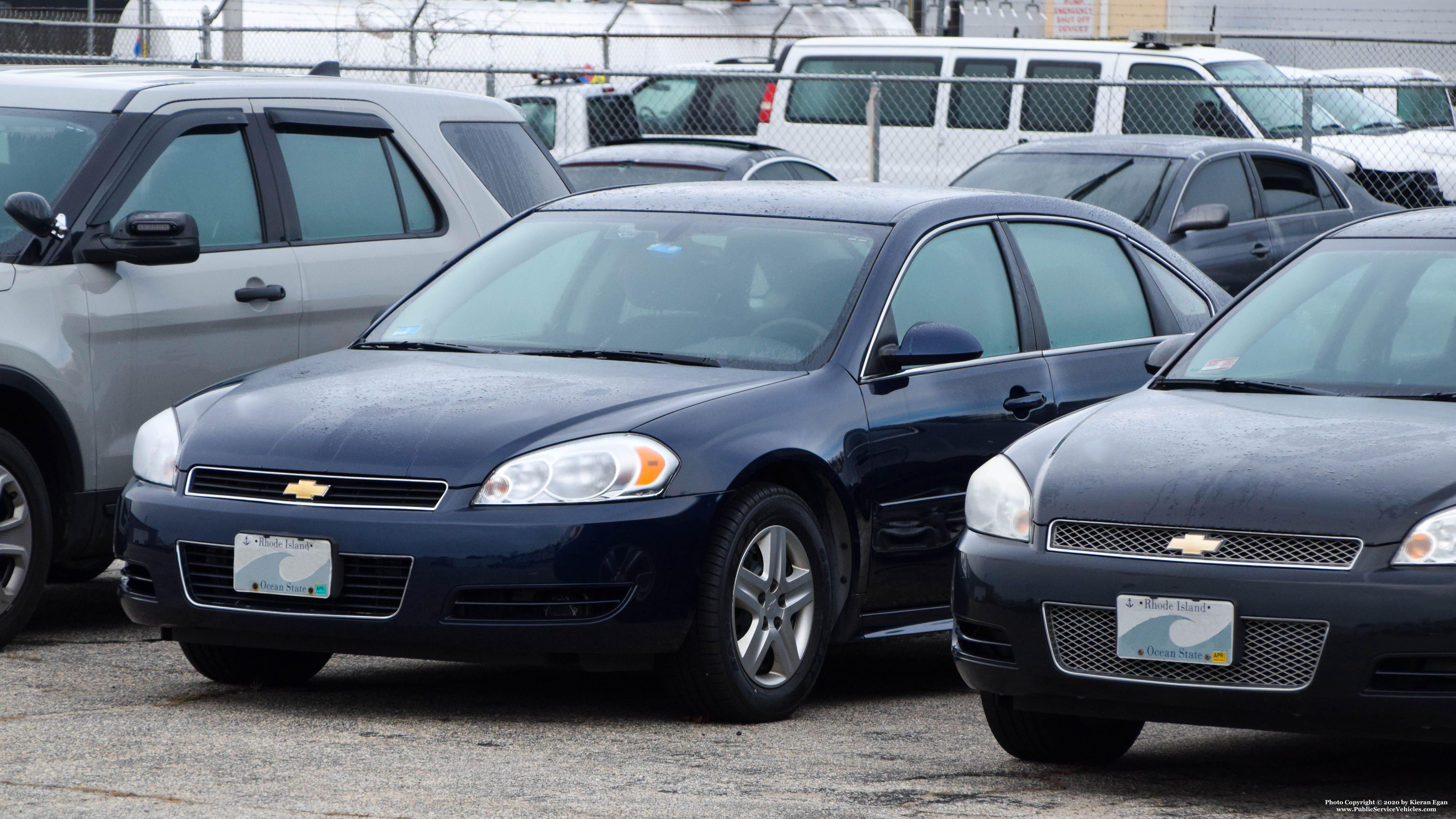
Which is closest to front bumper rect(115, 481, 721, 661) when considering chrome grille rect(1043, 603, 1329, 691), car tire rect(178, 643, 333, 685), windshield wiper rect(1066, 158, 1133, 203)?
car tire rect(178, 643, 333, 685)

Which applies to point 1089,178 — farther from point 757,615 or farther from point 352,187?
point 757,615

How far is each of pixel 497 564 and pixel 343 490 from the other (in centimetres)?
49

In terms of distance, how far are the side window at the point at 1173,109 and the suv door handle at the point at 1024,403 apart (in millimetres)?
12255

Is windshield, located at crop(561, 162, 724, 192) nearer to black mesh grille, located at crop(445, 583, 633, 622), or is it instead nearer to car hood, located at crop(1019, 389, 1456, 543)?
black mesh grille, located at crop(445, 583, 633, 622)

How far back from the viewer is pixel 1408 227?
6.10 metres

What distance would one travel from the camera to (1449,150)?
67.4 ft

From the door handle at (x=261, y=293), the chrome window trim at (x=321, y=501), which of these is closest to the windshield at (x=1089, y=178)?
the door handle at (x=261, y=293)

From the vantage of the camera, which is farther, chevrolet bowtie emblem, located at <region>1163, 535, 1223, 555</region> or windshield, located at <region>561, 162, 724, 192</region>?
windshield, located at <region>561, 162, 724, 192</region>

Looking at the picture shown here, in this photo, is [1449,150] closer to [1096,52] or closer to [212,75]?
[1096,52]

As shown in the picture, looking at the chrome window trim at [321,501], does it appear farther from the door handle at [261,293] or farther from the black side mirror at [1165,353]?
the black side mirror at [1165,353]

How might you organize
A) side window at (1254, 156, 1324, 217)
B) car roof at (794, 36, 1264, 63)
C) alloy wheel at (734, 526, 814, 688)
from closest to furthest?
alloy wheel at (734, 526, 814, 688) < side window at (1254, 156, 1324, 217) < car roof at (794, 36, 1264, 63)

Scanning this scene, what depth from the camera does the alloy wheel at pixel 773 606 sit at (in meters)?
5.86

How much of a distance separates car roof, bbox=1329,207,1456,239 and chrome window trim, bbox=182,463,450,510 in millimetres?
2754

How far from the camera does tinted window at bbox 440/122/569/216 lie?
8.65 meters
